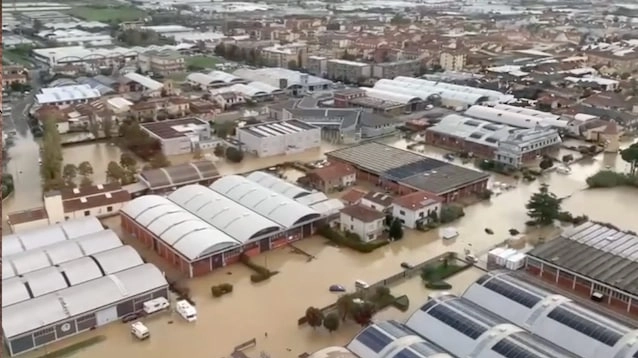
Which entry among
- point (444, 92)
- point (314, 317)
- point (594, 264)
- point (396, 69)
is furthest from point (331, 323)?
point (396, 69)

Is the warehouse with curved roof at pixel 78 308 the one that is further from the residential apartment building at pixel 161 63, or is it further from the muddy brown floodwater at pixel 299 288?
the residential apartment building at pixel 161 63

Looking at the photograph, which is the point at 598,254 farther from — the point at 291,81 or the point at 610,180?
the point at 291,81

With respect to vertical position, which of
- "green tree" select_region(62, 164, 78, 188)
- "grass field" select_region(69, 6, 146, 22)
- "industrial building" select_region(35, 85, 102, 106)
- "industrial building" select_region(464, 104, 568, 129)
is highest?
"grass field" select_region(69, 6, 146, 22)

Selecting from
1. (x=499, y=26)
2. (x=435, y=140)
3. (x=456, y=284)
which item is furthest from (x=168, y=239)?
(x=499, y=26)

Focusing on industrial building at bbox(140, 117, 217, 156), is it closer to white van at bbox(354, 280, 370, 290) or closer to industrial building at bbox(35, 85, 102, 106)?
industrial building at bbox(35, 85, 102, 106)

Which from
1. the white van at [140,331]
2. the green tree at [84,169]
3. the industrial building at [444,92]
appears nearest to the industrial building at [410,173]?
the green tree at [84,169]

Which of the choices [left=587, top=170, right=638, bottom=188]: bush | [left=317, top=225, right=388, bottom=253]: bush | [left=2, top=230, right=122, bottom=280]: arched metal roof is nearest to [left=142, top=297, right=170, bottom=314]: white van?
[left=2, top=230, right=122, bottom=280]: arched metal roof
